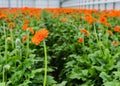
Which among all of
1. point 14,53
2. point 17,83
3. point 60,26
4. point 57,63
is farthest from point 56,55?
point 17,83

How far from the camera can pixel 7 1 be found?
96.9ft

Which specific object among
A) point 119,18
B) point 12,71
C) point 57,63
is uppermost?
point 119,18

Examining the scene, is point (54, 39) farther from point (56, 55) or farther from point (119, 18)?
point (119, 18)

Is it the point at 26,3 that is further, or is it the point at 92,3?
the point at 26,3

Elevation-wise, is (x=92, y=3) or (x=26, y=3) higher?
(x=26, y=3)

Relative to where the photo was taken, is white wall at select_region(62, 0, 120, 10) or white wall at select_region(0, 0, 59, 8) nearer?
white wall at select_region(62, 0, 120, 10)

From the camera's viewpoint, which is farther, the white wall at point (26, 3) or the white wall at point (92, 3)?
the white wall at point (26, 3)

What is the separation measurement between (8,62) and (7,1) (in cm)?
2695

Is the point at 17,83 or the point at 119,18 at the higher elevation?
the point at 119,18

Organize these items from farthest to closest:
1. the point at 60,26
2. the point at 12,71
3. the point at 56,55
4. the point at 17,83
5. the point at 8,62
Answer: the point at 60,26 → the point at 56,55 → the point at 8,62 → the point at 12,71 → the point at 17,83

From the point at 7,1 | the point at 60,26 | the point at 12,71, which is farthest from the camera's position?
the point at 7,1

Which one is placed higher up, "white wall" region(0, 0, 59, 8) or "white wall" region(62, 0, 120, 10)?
"white wall" region(0, 0, 59, 8)

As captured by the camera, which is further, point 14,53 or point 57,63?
point 57,63

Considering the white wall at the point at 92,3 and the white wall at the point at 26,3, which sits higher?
the white wall at the point at 26,3
